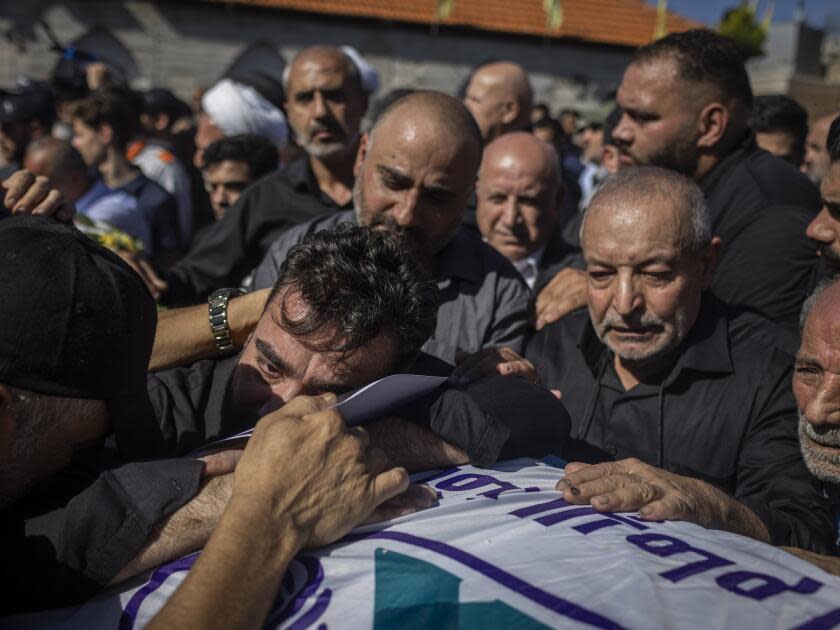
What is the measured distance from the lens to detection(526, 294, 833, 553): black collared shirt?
2.52 metres

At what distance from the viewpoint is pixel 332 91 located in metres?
4.98

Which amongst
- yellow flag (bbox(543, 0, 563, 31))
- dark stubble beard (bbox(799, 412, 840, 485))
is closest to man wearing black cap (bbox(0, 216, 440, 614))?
dark stubble beard (bbox(799, 412, 840, 485))

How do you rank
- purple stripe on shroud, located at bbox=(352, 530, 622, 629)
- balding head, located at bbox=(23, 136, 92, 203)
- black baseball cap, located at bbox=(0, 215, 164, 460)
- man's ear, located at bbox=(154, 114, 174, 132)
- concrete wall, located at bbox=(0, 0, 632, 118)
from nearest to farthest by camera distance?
purple stripe on shroud, located at bbox=(352, 530, 622, 629) → black baseball cap, located at bbox=(0, 215, 164, 460) → balding head, located at bbox=(23, 136, 92, 203) → man's ear, located at bbox=(154, 114, 174, 132) → concrete wall, located at bbox=(0, 0, 632, 118)

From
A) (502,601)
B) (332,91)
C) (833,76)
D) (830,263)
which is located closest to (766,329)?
(830,263)

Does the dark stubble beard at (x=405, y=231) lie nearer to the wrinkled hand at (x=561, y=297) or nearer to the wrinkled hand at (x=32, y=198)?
the wrinkled hand at (x=561, y=297)

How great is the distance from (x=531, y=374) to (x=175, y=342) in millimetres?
1109

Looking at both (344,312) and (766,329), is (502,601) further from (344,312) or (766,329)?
(766,329)

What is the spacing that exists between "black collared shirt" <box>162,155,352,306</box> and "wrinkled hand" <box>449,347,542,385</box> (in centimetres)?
201

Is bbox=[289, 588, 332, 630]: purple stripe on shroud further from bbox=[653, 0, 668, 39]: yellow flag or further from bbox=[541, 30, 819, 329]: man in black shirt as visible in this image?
bbox=[653, 0, 668, 39]: yellow flag

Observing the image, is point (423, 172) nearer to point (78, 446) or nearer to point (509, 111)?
point (78, 446)

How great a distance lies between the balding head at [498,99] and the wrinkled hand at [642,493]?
4107 millimetres

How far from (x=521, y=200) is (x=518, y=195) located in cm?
3

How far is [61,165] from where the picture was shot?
479 centimetres

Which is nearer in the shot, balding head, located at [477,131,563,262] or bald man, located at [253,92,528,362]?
bald man, located at [253,92,528,362]
